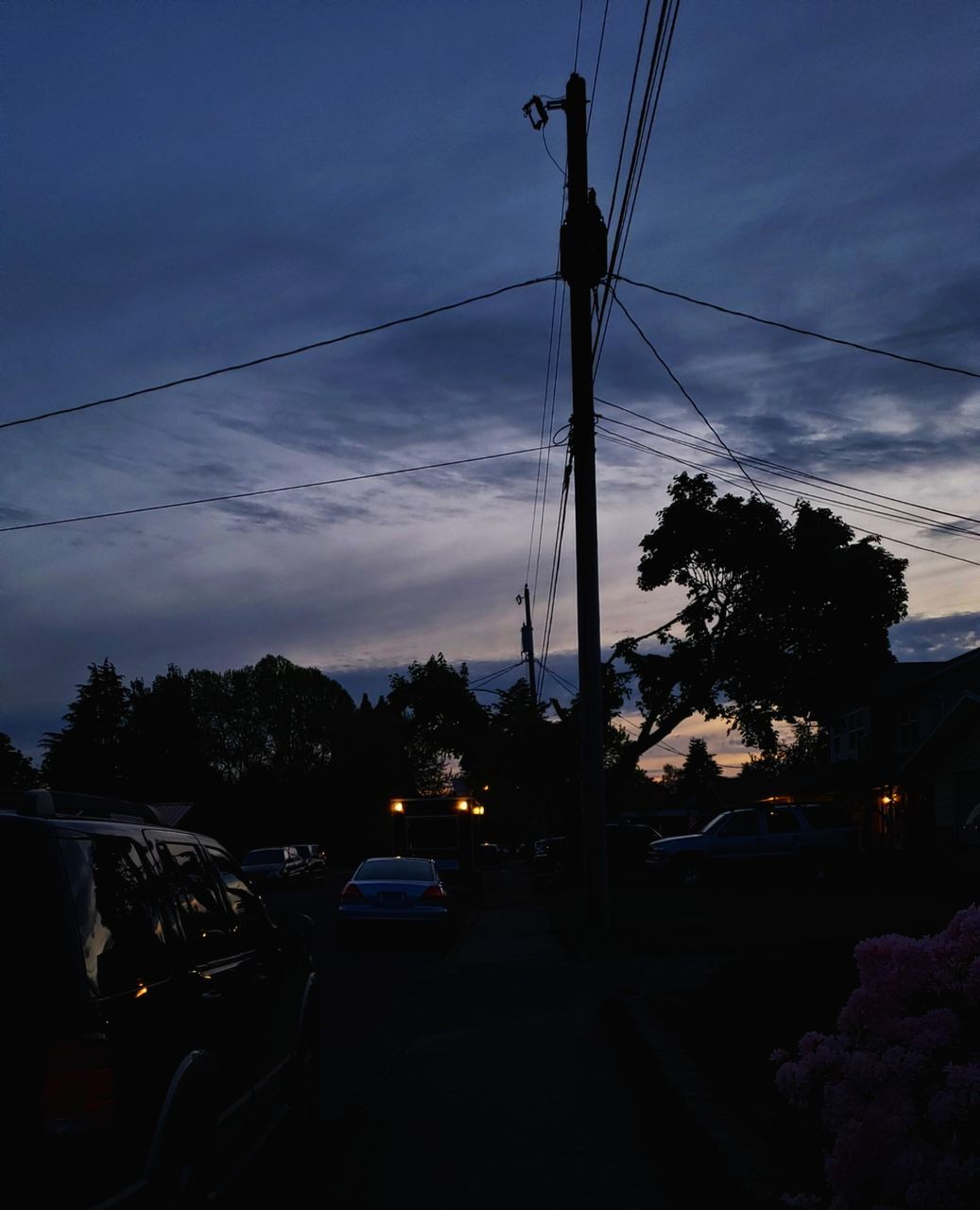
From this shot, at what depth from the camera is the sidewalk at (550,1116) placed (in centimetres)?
579

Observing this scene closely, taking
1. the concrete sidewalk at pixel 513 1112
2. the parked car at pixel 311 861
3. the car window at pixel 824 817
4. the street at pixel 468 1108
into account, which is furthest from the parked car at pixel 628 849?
the concrete sidewalk at pixel 513 1112

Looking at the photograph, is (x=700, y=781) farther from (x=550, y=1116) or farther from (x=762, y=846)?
(x=550, y=1116)

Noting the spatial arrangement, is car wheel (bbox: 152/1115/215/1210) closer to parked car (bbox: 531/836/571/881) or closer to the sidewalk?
the sidewalk

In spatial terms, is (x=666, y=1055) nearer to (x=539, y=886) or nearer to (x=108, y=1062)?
(x=108, y=1062)

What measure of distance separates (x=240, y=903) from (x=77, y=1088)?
277cm

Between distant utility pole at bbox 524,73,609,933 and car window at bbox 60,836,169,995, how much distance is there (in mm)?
12385

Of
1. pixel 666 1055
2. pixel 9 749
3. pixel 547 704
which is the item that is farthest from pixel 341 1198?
pixel 9 749

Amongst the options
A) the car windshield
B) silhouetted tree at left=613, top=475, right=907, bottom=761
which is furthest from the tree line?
the car windshield

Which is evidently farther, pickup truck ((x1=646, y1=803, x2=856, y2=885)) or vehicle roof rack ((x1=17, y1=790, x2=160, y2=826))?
pickup truck ((x1=646, y1=803, x2=856, y2=885))

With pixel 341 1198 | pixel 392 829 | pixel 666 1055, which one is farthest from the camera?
pixel 392 829

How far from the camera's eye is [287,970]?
6.62 metres

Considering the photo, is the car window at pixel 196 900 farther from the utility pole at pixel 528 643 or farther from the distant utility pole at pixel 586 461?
the utility pole at pixel 528 643

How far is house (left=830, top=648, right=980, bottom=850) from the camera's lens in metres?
31.3

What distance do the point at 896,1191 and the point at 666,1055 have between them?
4.25m
